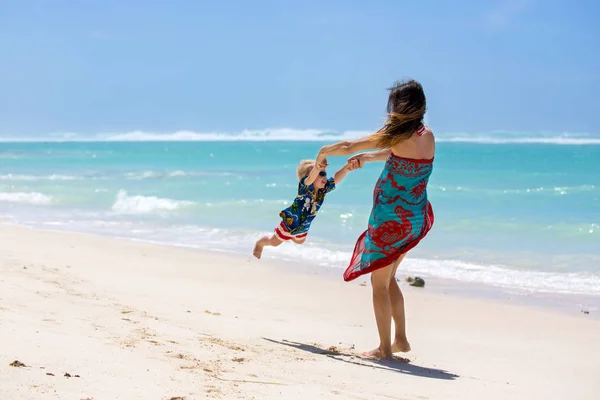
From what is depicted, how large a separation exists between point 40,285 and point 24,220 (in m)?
9.02

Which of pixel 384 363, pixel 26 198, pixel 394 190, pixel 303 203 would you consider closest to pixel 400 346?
pixel 384 363

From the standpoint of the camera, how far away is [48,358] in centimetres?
335

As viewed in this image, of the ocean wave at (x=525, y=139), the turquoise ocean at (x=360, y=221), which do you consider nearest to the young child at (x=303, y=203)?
the turquoise ocean at (x=360, y=221)

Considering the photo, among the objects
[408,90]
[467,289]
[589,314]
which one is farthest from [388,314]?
[467,289]

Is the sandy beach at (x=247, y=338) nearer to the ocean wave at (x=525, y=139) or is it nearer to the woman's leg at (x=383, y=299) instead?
the woman's leg at (x=383, y=299)

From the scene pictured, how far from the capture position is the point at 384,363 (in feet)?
15.1

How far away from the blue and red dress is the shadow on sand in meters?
0.57

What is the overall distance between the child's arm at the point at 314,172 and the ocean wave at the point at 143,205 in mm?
11816

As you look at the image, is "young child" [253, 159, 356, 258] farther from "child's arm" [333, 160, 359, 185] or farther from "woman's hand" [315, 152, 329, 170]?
"woman's hand" [315, 152, 329, 170]

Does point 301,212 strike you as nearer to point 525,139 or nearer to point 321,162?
point 321,162

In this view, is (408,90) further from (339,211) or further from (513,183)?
(513,183)

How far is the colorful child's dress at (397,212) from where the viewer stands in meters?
4.39

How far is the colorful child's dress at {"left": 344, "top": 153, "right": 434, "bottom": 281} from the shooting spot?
14.4 feet

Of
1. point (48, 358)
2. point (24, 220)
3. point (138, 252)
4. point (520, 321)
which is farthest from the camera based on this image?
point (24, 220)
